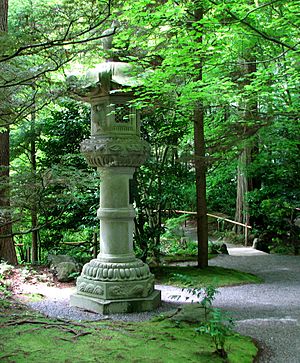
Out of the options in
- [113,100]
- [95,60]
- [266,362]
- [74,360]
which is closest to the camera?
[74,360]

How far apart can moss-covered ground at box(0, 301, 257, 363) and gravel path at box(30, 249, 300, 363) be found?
32 centimetres

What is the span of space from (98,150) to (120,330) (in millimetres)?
2490

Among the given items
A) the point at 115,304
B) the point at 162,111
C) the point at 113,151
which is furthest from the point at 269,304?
the point at 162,111

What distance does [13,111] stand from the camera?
4.03m

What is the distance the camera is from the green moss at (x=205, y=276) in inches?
276

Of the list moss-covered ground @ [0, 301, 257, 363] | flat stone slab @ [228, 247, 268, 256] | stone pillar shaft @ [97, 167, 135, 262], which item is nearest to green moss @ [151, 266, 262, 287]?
stone pillar shaft @ [97, 167, 135, 262]

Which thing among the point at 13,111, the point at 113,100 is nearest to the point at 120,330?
the point at 13,111

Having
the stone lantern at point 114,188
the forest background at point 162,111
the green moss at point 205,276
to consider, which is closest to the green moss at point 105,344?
the forest background at point 162,111

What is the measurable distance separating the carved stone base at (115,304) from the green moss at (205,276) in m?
1.46

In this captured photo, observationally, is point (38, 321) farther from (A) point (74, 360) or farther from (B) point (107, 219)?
(B) point (107, 219)

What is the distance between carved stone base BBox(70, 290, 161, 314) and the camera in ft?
17.2

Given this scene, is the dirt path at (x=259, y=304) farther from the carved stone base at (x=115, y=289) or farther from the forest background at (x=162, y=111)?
the forest background at (x=162, y=111)

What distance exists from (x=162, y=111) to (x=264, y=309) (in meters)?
4.06

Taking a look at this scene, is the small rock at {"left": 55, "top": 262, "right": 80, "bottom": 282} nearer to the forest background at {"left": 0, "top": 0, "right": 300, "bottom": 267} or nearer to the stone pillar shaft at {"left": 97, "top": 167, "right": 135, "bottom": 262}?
the forest background at {"left": 0, "top": 0, "right": 300, "bottom": 267}
